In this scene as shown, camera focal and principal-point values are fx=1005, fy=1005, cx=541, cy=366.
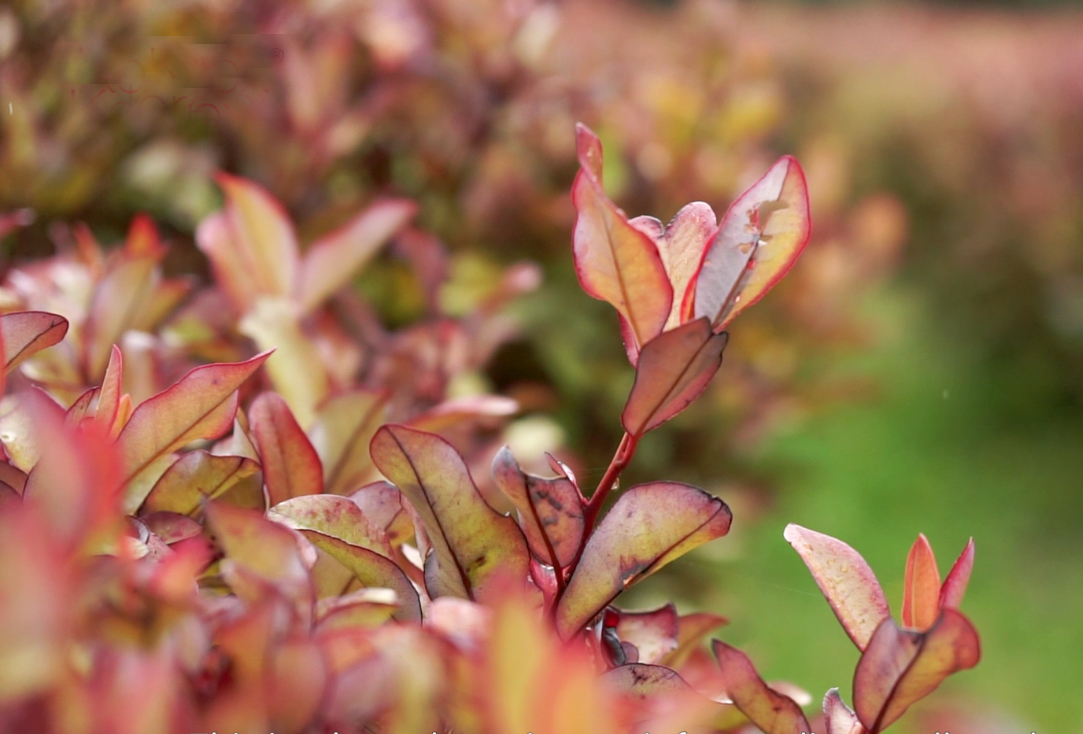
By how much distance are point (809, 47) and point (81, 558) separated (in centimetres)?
724

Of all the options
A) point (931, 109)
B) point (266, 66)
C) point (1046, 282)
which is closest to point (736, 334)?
point (266, 66)

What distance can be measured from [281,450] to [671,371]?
10.2 inches

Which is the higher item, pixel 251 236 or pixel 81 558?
pixel 81 558

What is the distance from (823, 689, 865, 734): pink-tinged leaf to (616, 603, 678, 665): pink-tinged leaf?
10 centimetres

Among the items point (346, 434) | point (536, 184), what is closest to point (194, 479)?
point (346, 434)

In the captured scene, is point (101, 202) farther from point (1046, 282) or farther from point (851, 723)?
point (1046, 282)

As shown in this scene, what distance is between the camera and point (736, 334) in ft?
6.64

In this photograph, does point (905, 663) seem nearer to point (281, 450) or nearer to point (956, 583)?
point (956, 583)

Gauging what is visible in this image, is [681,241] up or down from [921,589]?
up

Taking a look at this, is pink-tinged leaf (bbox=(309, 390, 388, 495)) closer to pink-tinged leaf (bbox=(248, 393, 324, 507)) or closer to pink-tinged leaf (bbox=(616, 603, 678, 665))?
pink-tinged leaf (bbox=(248, 393, 324, 507))

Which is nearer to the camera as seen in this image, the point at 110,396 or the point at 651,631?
the point at 110,396

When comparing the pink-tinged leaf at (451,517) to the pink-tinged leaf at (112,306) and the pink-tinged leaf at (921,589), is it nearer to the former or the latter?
the pink-tinged leaf at (921,589)

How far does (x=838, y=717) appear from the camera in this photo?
0.55 meters

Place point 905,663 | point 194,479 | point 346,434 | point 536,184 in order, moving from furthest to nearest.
Answer: point 536,184 < point 346,434 < point 194,479 < point 905,663
